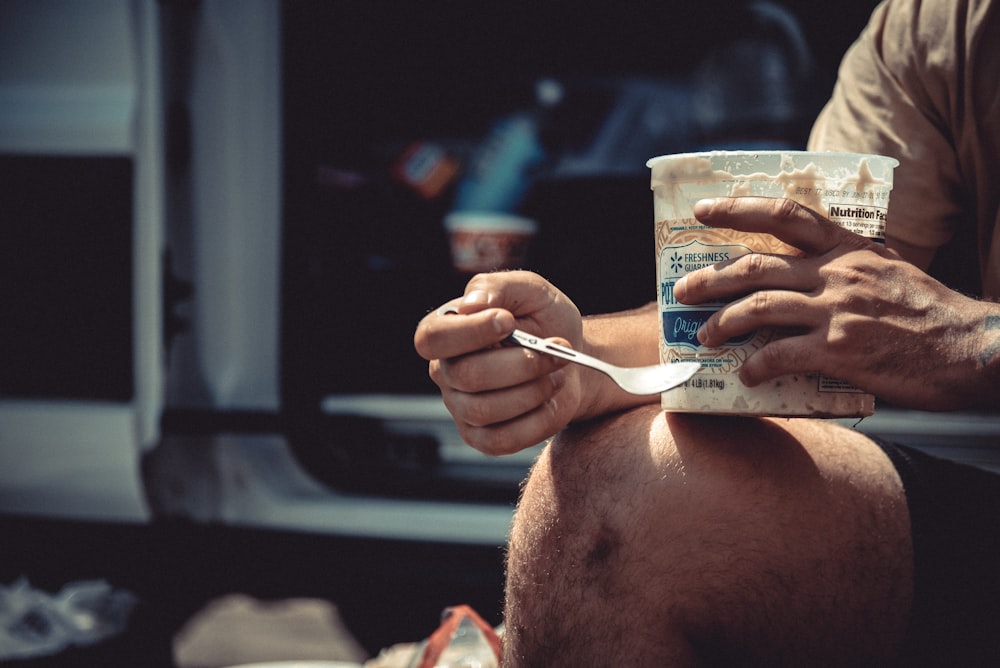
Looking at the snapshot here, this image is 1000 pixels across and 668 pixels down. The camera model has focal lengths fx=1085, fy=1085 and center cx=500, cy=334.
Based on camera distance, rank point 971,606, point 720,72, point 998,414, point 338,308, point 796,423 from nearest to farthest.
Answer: point 971,606 → point 796,423 → point 998,414 → point 338,308 → point 720,72

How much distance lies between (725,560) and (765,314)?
300 mm

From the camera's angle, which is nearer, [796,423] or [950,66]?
[796,423]

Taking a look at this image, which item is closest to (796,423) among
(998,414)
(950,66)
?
(950,66)

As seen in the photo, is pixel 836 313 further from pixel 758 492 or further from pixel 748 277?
pixel 758 492

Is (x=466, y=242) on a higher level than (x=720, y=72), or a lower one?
lower

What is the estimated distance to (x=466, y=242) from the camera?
262 cm

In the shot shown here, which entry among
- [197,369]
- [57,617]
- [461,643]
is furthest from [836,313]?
[57,617]

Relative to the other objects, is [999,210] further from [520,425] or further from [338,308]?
[338,308]

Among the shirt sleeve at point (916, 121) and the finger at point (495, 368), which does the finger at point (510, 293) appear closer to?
the finger at point (495, 368)

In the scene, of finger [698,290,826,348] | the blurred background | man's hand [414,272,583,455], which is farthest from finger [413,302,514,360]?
the blurred background

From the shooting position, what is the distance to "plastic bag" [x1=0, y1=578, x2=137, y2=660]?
6.30ft

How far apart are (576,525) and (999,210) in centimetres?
69

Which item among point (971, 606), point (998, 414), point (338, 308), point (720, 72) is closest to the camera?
point (971, 606)

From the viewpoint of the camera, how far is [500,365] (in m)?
1.14
